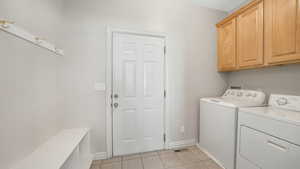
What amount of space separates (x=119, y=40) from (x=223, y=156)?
2.41m

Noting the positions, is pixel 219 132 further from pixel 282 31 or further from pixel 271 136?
pixel 282 31

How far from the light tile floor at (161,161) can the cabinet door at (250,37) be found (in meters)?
1.66

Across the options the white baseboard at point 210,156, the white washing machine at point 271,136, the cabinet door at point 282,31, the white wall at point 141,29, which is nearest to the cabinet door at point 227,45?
the white wall at point 141,29

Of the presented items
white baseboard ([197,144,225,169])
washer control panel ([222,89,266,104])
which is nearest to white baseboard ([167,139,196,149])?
white baseboard ([197,144,225,169])

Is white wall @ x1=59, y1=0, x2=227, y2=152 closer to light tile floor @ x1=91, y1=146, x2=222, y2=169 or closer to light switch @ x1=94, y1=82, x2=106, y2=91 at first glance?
light switch @ x1=94, y1=82, x2=106, y2=91

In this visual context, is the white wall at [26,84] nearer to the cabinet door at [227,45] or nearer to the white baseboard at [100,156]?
the white baseboard at [100,156]

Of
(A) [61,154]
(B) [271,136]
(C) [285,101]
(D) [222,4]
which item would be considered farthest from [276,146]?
(D) [222,4]

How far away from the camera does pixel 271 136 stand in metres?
1.15

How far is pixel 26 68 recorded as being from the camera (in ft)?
3.58

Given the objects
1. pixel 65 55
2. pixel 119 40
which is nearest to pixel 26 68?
pixel 65 55

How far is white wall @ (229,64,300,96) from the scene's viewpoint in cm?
149

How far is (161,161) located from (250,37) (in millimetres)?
2327

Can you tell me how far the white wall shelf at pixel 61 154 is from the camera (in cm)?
97

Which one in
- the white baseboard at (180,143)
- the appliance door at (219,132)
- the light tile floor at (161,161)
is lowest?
the light tile floor at (161,161)
